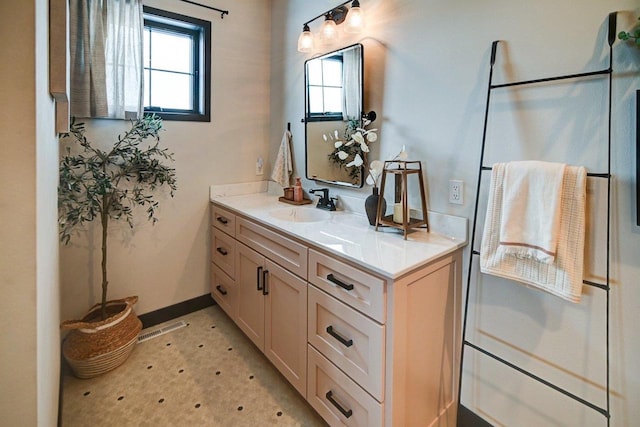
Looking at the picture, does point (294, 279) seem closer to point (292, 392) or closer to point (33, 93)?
point (292, 392)

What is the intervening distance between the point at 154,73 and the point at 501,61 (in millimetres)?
2189

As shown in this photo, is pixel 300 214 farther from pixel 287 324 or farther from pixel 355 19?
pixel 355 19

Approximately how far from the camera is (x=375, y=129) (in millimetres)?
1901

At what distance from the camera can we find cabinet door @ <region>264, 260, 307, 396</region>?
1642 mm

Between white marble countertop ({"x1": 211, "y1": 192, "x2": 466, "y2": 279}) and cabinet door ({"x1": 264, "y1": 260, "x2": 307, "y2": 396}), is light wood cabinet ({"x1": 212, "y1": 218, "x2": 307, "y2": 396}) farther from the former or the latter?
white marble countertop ({"x1": 211, "y1": 192, "x2": 466, "y2": 279})

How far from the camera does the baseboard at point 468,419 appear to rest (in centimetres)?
155

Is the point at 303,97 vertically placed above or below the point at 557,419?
above

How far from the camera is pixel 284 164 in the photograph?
8.62 ft

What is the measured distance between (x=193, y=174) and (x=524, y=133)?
216 cm

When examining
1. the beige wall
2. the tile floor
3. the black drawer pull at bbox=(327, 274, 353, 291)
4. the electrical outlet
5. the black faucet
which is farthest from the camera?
the black faucet

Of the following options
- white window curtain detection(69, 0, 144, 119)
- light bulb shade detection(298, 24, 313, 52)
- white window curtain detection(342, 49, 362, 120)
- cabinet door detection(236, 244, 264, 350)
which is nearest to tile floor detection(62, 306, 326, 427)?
cabinet door detection(236, 244, 264, 350)

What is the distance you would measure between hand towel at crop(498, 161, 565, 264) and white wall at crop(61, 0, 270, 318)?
6.81 feet

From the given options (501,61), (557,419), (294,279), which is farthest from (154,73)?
(557,419)

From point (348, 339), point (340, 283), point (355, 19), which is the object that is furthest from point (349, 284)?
point (355, 19)
